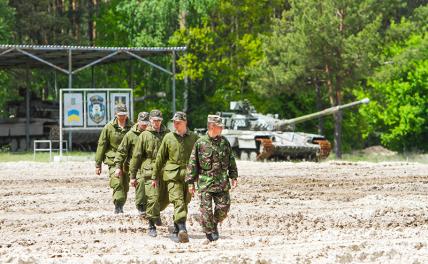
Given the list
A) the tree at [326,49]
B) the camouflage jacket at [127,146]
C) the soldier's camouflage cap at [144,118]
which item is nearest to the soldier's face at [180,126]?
the soldier's camouflage cap at [144,118]

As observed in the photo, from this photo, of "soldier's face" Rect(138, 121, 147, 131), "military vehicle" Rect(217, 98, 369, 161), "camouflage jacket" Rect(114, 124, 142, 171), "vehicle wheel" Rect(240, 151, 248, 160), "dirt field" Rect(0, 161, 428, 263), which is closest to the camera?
"dirt field" Rect(0, 161, 428, 263)

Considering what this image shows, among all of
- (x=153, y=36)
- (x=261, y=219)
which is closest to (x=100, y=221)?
(x=261, y=219)

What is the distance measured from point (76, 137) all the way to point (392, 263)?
3649 cm

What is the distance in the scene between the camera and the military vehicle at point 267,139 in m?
40.7

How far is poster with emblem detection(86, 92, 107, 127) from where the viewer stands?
39375mm

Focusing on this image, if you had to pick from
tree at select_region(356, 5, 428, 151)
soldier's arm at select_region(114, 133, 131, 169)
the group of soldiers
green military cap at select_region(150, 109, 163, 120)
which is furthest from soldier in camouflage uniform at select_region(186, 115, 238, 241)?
tree at select_region(356, 5, 428, 151)

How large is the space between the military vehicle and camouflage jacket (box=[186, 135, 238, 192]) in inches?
1003

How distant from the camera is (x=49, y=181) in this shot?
28641 mm

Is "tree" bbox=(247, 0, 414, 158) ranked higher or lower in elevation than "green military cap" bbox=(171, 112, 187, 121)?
higher

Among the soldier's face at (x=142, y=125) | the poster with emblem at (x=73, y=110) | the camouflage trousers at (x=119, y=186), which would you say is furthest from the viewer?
the poster with emblem at (x=73, y=110)

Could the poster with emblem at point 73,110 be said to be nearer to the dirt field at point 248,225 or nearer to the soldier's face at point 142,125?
the dirt field at point 248,225

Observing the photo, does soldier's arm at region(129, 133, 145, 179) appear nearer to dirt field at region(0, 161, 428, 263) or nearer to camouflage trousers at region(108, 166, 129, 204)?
dirt field at region(0, 161, 428, 263)

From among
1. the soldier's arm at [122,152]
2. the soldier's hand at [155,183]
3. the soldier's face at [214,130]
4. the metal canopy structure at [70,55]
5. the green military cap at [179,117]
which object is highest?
the metal canopy structure at [70,55]

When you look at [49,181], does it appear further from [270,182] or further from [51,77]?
[51,77]
